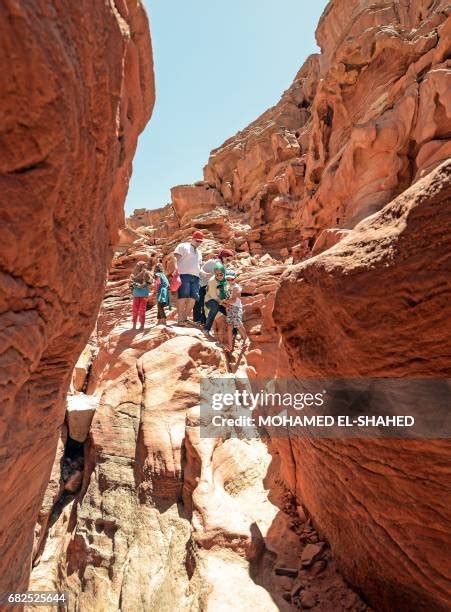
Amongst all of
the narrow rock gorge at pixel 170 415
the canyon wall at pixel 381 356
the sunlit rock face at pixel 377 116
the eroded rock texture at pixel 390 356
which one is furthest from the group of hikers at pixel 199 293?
the eroded rock texture at pixel 390 356

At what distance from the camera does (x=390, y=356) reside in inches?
99.7

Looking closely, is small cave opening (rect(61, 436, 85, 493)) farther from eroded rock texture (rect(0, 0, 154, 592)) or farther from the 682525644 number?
eroded rock texture (rect(0, 0, 154, 592))

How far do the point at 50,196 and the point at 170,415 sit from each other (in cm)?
406

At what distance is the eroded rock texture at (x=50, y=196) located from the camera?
1.83 m

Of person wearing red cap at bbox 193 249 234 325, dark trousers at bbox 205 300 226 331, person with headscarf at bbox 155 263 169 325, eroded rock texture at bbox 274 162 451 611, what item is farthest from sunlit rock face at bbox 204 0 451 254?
eroded rock texture at bbox 274 162 451 611

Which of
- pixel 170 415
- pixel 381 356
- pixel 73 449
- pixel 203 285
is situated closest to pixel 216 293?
pixel 203 285

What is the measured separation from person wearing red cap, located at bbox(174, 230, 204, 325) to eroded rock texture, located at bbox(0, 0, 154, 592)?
4.60m

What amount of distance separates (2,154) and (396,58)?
13459 mm

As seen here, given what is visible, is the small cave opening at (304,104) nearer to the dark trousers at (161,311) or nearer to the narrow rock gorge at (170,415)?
the dark trousers at (161,311)

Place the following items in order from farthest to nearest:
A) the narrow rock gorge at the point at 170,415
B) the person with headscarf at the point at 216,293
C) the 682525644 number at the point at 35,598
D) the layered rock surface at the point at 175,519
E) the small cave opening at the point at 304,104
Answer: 1. the small cave opening at the point at 304,104
2. the person with headscarf at the point at 216,293
3. the layered rock surface at the point at 175,519
4. the 682525644 number at the point at 35,598
5. the narrow rock gorge at the point at 170,415

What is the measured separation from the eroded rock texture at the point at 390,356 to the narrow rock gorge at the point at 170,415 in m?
0.01

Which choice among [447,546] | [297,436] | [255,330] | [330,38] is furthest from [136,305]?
[330,38]

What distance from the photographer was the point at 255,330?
9.46 meters

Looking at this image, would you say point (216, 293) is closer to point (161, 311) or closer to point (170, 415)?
point (161, 311)
